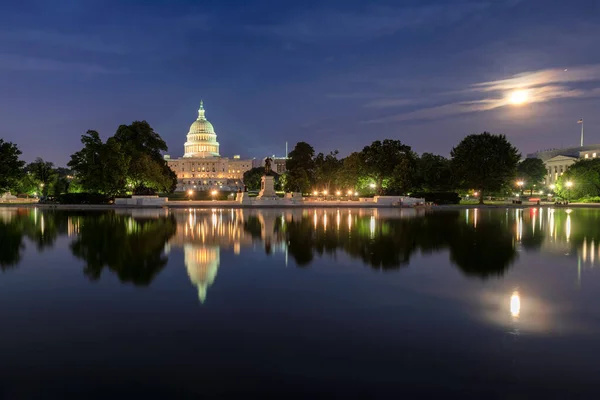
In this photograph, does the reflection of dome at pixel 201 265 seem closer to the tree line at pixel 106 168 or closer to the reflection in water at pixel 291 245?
the reflection in water at pixel 291 245

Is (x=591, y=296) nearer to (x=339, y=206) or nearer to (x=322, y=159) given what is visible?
(x=339, y=206)

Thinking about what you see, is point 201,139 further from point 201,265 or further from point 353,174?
point 201,265

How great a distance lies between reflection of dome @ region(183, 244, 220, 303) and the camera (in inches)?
468

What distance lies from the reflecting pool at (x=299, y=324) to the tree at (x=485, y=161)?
48.6 metres

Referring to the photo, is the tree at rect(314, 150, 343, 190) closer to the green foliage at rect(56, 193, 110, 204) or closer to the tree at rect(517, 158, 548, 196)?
the green foliage at rect(56, 193, 110, 204)

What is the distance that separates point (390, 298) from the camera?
10469 mm

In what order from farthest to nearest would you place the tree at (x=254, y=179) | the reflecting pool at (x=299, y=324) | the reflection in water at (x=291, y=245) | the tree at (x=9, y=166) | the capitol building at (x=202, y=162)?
the capitol building at (x=202, y=162), the tree at (x=254, y=179), the tree at (x=9, y=166), the reflection in water at (x=291, y=245), the reflecting pool at (x=299, y=324)

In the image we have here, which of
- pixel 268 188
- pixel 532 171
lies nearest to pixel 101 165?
pixel 268 188

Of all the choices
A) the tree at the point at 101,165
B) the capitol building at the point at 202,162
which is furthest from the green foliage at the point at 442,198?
the capitol building at the point at 202,162

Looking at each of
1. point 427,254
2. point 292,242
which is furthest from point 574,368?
point 292,242

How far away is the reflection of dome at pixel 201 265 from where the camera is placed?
11883mm

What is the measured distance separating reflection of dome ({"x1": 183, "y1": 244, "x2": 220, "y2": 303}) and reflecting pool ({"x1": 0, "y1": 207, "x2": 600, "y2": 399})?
0.08 m

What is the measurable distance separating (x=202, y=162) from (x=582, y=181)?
13176 centimetres

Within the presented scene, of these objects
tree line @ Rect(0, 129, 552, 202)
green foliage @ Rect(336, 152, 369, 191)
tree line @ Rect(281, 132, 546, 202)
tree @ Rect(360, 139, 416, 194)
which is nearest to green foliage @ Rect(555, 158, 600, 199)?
tree line @ Rect(0, 129, 552, 202)
